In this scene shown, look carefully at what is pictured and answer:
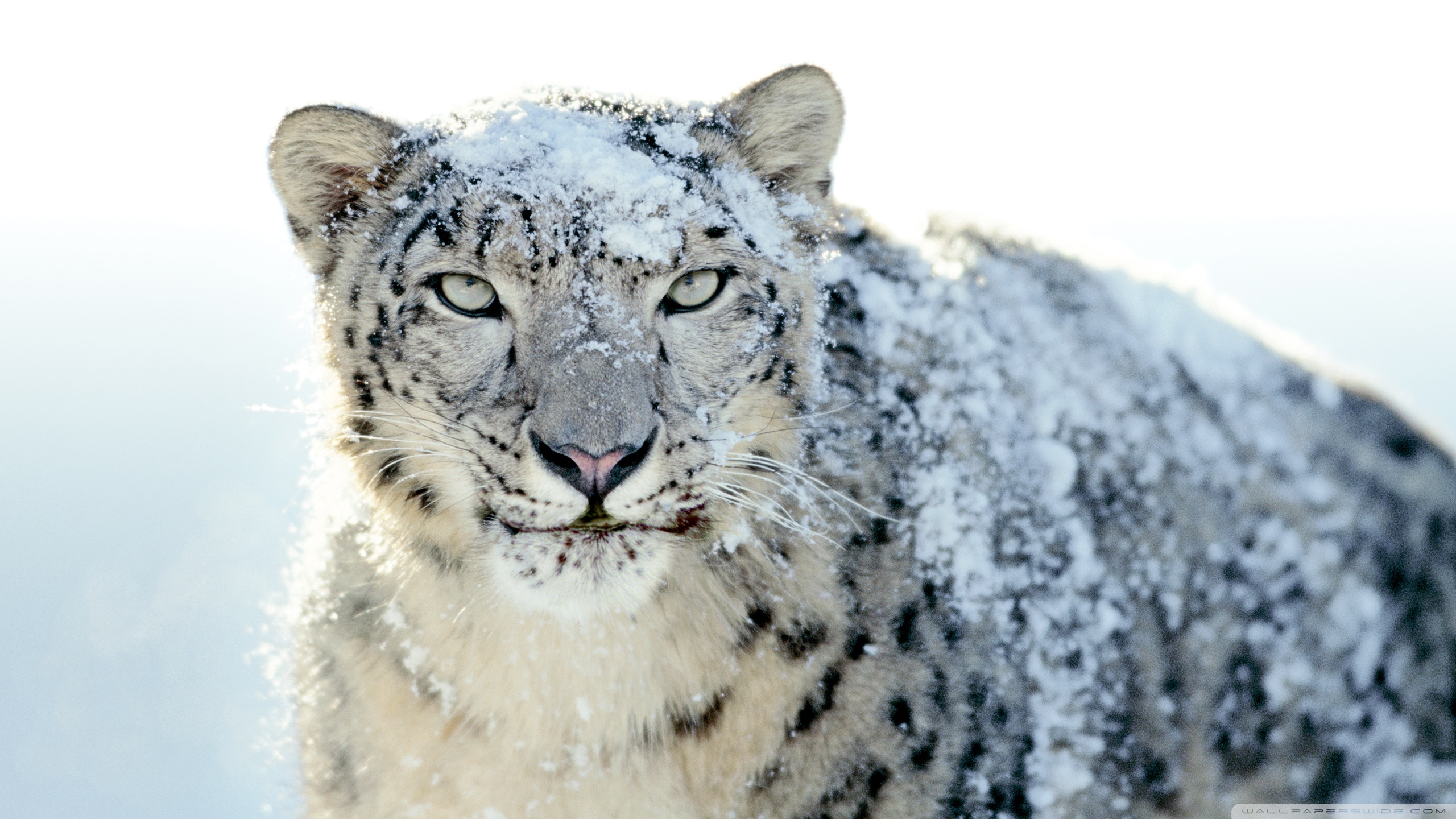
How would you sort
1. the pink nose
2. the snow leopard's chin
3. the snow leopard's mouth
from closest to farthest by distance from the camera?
1. the pink nose
2. the snow leopard's mouth
3. the snow leopard's chin

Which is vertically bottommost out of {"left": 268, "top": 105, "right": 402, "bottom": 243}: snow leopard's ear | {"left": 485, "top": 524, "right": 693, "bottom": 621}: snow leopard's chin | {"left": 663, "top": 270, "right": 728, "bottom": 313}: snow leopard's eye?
{"left": 485, "top": 524, "right": 693, "bottom": 621}: snow leopard's chin

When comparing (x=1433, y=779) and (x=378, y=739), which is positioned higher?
(x=1433, y=779)

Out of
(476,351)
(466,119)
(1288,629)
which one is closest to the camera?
(476,351)

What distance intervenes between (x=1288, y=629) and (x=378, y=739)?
7.39 ft

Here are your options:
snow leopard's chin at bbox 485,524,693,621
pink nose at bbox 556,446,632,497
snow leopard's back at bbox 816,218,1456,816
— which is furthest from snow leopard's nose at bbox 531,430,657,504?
snow leopard's back at bbox 816,218,1456,816

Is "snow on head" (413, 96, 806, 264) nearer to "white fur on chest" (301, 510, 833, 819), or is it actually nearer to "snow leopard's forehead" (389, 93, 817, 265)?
"snow leopard's forehead" (389, 93, 817, 265)

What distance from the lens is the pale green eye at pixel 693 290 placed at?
2.21 metres

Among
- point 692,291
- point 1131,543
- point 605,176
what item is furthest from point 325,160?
point 1131,543

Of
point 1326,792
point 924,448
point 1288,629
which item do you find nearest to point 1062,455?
point 924,448

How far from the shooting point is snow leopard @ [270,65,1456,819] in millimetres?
2121

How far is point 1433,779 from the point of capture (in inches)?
112

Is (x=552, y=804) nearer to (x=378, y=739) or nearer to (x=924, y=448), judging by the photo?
(x=378, y=739)

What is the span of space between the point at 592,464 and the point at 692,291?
47 cm

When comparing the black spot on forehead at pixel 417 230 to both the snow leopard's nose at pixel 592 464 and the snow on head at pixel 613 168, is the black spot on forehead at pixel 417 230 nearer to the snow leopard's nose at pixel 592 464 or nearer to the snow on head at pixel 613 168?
the snow on head at pixel 613 168
